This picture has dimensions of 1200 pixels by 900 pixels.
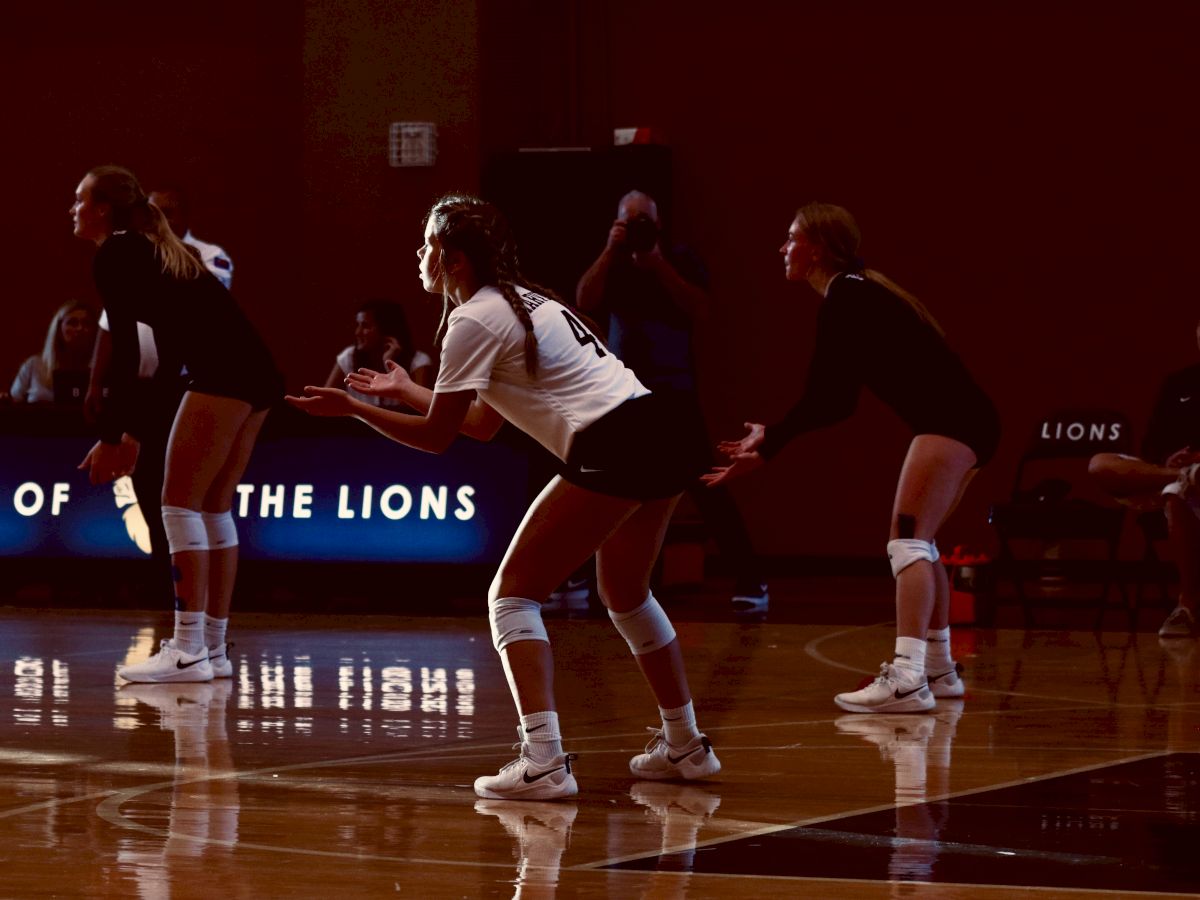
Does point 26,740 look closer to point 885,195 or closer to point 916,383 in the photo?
point 916,383

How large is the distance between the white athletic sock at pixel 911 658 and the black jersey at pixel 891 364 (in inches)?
24.3

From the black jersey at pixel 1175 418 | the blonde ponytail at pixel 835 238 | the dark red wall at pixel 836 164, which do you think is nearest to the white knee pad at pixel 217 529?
Result: the blonde ponytail at pixel 835 238

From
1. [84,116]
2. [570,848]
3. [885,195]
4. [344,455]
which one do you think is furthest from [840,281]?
[84,116]

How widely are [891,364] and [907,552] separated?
22.6 inches

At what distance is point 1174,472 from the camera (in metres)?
9.05

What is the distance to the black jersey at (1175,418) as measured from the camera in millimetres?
9203

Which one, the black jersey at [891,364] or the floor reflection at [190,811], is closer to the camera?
the floor reflection at [190,811]

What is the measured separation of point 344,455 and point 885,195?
4.16 metres

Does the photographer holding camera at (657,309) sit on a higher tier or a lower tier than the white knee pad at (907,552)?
higher

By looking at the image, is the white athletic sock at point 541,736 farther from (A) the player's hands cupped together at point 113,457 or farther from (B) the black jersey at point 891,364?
(A) the player's hands cupped together at point 113,457

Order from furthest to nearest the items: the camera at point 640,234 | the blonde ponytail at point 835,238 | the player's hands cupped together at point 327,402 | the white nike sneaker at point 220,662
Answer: the camera at point 640,234 → the white nike sneaker at point 220,662 → the blonde ponytail at point 835,238 → the player's hands cupped together at point 327,402

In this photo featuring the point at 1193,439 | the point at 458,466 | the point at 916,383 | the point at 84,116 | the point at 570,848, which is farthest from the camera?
the point at 84,116

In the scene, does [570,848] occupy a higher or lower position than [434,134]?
lower

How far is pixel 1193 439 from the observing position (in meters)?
9.21
